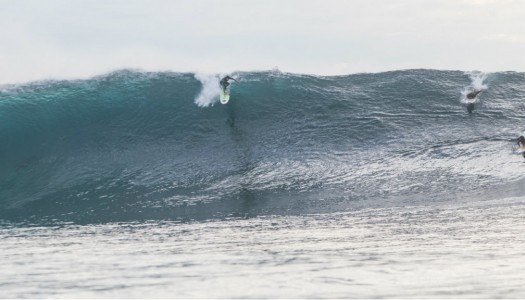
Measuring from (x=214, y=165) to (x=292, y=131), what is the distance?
3132 mm

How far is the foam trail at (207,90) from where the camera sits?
18.8 m

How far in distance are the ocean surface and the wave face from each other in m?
0.07

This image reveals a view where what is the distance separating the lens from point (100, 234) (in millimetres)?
9648

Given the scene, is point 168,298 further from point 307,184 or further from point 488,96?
point 488,96

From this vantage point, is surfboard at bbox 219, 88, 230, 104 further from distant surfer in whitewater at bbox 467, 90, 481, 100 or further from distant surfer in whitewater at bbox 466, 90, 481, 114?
distant surfer in whitewater at bbox 467, 90, 481, 100

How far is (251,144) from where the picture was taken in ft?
53.2

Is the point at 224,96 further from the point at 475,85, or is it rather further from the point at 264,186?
the point at 475,85

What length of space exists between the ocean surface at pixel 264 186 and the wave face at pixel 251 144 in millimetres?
69

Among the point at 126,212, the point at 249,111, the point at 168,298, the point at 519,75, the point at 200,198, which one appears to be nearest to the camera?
the point at 168,298

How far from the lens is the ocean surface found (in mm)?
6105

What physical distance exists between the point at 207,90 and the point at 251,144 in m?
3.98

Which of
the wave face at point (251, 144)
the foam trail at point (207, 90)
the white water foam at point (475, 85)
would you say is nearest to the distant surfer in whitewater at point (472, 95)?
the white water foam at point (475, 85)

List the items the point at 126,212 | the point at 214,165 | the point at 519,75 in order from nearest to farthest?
the point at 126,212
the point at 214,165
the point at 519,75

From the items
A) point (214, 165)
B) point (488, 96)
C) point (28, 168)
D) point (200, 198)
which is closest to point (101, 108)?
point (28, 168)
